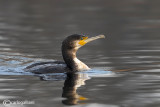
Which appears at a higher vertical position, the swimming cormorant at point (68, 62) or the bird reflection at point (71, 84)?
the swimming cormorant at point (68, 62)

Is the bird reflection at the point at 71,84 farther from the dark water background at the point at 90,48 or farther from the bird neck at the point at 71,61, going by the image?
the bird neck at the point at 71,61

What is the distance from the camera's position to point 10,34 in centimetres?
1873

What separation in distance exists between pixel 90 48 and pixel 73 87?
594cm

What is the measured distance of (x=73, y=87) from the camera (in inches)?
386

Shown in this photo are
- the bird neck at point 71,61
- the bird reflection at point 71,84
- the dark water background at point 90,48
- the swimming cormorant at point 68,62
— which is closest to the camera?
the bird reflection at point 71,84

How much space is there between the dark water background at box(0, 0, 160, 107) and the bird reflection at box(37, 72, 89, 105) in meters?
0.05

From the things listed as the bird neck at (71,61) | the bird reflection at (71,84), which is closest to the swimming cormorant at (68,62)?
the bird neck at (71,61)

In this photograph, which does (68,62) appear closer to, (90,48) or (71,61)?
(71,61)

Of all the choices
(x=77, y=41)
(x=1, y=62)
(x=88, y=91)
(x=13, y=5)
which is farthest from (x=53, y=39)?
(x=13, y=5)

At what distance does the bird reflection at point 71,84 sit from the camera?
852cm

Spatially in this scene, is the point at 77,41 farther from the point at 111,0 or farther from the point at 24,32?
the point at 111,0

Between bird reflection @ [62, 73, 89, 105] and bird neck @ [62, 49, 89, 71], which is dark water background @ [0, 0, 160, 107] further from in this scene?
bird neck @ [62, 49, 89, 71]

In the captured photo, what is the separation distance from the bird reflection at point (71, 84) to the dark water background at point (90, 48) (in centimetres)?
5

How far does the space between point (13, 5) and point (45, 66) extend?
1905cm
